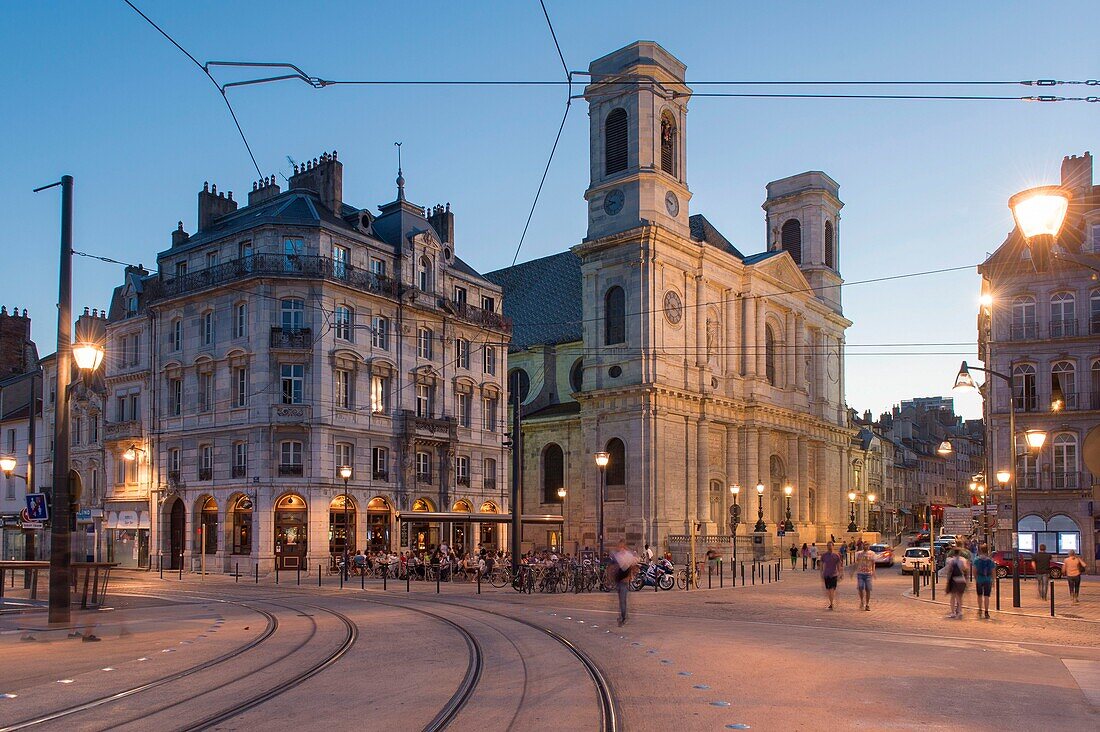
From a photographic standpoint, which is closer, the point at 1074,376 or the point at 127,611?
the point at 127,611

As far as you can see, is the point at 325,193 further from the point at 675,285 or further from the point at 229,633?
the point at 229,633

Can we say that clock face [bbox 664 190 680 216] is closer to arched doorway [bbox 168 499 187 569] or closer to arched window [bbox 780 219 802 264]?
arched window [bbox 780 219 802 264]

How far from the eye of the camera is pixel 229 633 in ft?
59.2

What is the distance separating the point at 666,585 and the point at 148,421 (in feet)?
87.2

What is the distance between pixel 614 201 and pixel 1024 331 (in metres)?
22.8

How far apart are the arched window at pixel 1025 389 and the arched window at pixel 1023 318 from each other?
4.81 feet

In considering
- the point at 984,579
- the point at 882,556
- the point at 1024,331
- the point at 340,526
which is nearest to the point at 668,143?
the point at 1024,331

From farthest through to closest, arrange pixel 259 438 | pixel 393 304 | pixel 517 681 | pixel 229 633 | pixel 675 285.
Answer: pixel 675 285, pixel 393 304, pixel 259 438, pixel 229 633, pixel 517 681

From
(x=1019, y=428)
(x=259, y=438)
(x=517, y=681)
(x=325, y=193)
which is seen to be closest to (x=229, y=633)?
(x=517, y=681)

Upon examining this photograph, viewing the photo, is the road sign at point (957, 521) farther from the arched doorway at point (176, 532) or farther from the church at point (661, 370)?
the arched doorway at point (176, 532)

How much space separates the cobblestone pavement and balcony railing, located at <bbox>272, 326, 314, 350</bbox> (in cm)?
1835

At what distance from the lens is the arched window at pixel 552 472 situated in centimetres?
6481

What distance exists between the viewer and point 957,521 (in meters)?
28.9

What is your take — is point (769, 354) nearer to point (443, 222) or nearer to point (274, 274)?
point (443, 222)
